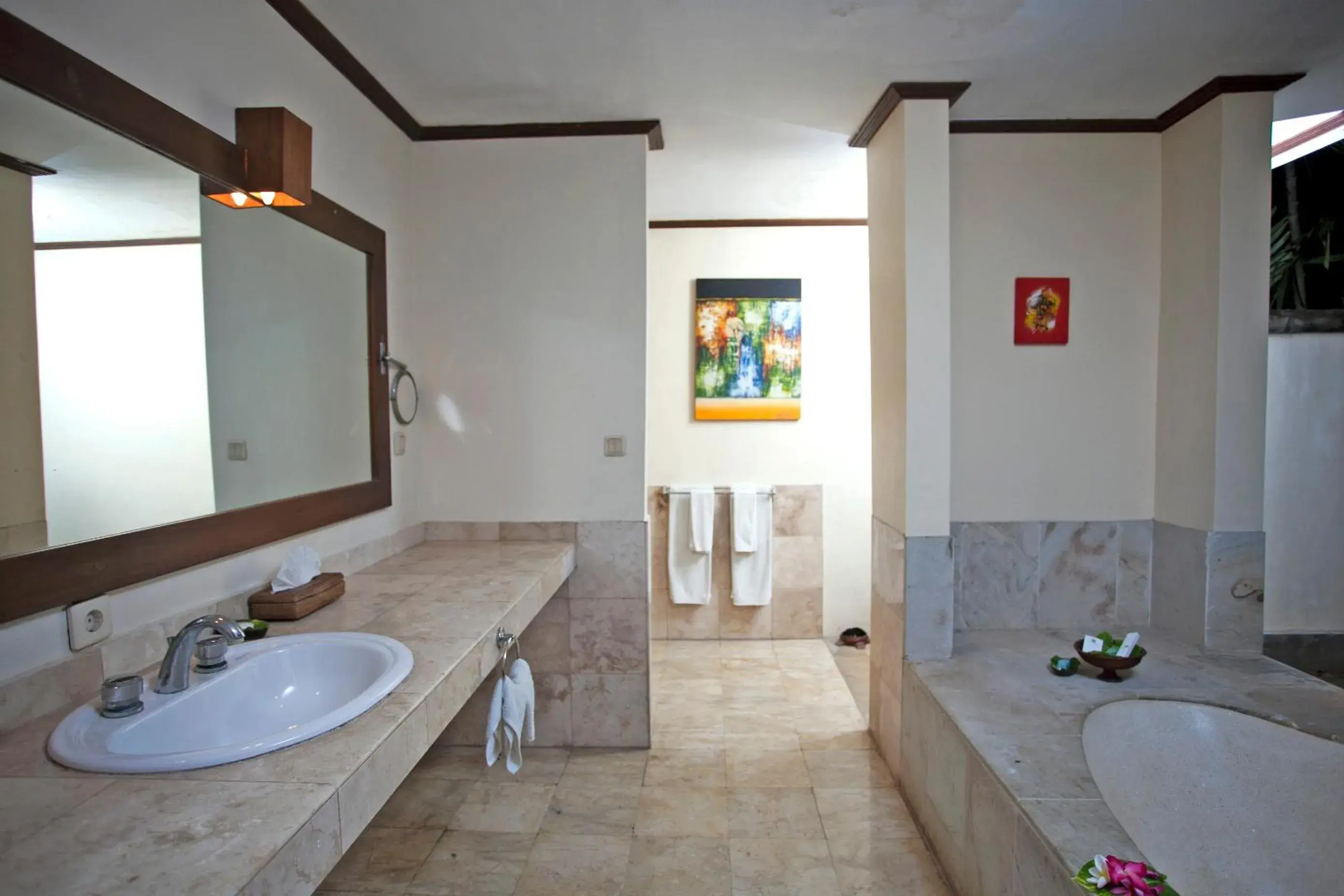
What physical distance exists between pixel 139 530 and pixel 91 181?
0.67 meters

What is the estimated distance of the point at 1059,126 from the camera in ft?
8.60

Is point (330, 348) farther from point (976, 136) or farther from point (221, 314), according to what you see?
point (976, 136)

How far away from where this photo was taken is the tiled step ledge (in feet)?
4.70

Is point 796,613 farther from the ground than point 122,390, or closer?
closer

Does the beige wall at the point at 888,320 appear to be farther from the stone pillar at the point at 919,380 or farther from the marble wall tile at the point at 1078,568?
the marble wall tile at the point at 1078,568

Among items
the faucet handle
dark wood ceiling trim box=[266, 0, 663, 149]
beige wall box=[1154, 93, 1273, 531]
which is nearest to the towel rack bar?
dark wood ceiling trim box=[266, 0, 663, 149]

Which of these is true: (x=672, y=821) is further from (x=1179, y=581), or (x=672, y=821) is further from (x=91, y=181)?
(x=91, y=181)

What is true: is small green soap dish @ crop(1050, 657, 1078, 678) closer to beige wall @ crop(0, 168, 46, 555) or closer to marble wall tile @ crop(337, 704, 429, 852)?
marble wall tile @ crop(337, 704, 429, 852)

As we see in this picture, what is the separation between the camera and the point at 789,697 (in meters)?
3.26

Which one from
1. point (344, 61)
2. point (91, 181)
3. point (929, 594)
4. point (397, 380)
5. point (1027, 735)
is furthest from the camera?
point (397, 380)

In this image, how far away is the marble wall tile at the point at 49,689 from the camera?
1113 millimetres

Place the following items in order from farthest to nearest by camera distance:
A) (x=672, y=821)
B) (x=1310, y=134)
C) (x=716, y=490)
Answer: (x=716, y=490) < (x=1310, y=134) < (x=672, y=821)

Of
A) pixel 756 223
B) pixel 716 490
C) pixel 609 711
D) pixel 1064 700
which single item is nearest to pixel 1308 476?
pixel 1064 700

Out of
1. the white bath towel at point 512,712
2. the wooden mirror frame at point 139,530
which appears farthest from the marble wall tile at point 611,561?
the wooden mirror frame at point 139,530
